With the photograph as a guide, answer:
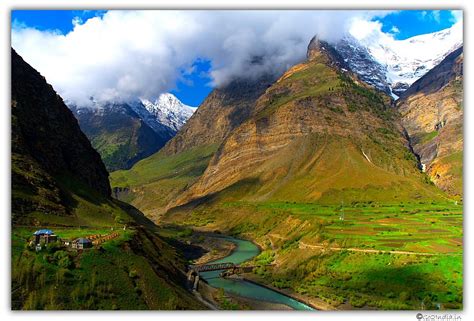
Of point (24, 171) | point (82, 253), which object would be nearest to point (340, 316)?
point (82, 253)

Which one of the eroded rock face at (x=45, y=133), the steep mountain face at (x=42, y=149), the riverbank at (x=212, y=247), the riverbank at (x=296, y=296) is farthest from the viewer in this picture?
the riverbank at (x=212, y=247)

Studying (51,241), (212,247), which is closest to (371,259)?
(51,241)

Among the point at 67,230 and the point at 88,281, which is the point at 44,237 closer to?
the point at 88,281

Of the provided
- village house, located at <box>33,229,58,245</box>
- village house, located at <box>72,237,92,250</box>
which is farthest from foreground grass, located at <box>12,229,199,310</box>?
village house, located at <box>33,229,58,245</box>

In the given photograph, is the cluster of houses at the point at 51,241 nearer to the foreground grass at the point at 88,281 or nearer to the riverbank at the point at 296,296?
the foreground grass at the point at 88,281

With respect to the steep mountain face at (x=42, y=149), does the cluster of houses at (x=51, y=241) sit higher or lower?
lower

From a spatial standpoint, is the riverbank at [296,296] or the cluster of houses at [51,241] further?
the riverbank at [296,296]

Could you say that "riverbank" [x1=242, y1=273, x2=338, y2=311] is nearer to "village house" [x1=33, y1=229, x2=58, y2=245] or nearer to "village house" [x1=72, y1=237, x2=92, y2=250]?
"village house" [x1=72, y1=237, x2=92, y2=250]

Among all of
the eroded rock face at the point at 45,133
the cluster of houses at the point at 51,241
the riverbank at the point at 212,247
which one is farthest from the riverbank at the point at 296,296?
the eroded rock face at the point at 45,133
